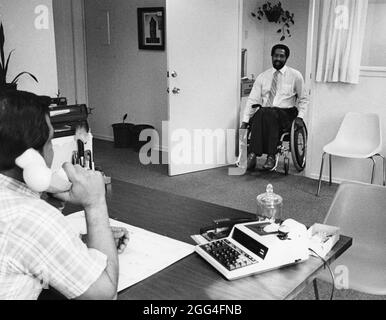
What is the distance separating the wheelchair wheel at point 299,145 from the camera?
4.96m

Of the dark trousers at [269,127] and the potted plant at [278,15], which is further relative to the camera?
the potted plant at [278,15]

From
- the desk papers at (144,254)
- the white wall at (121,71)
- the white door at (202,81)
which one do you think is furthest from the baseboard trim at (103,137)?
the desk papers at (144,254)

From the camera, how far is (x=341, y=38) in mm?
4605

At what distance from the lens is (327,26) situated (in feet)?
15.3

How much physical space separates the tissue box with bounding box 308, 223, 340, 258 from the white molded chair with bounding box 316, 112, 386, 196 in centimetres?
278

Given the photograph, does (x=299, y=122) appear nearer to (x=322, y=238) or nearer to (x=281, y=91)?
(x=281, y=91)

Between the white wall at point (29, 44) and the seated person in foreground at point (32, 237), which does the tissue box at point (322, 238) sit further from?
the white wall at point (29, 44)

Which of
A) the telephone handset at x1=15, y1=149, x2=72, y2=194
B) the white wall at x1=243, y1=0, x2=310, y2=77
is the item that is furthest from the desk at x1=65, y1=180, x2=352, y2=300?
the white wall at x1=243, y1=0, x2=310, y2=77

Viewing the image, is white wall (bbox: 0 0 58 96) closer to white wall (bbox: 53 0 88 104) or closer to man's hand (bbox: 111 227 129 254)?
white wall (bbox: 53 0 88 104)

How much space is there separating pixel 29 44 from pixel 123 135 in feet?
7.51

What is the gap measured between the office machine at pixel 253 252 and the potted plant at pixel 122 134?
5.00 m

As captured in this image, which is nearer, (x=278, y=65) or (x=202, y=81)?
(x=202, y=81)

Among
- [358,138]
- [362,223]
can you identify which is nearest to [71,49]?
[358,138]

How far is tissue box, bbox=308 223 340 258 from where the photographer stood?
1.56m
